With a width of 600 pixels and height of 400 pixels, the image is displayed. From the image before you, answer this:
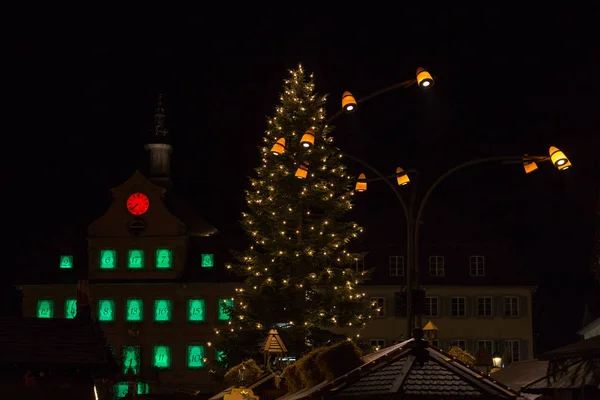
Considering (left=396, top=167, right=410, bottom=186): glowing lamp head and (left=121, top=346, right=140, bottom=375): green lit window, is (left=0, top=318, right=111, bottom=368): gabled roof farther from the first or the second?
(left=121, top=346, right=140, bottom=375): green lit window

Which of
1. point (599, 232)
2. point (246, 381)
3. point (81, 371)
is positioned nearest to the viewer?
point (246, 381)

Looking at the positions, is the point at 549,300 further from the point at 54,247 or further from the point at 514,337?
the point at 54,247

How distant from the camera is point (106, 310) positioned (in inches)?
2778

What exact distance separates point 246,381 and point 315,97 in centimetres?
1973

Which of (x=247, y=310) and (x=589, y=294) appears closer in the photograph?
(x=247, y=310)

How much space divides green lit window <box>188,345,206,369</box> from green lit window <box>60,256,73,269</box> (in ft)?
30.4

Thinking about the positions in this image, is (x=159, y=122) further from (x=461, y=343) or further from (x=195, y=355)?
(x=461, y=343)

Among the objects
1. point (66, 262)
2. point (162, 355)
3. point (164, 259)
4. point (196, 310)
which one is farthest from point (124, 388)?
point (66, 262)

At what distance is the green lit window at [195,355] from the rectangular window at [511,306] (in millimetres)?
18082

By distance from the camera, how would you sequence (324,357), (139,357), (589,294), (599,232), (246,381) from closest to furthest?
(324,357) < (246,381) < (599,232) < (139,357) < (589,294)

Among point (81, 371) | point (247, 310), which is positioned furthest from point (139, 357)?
point (81, 371)

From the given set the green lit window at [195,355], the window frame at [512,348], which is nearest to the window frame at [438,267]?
the window frame at [512,348]

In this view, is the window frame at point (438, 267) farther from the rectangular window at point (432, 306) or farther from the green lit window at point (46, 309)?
the green lit window at point (46, 309)

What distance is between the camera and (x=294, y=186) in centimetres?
4422
